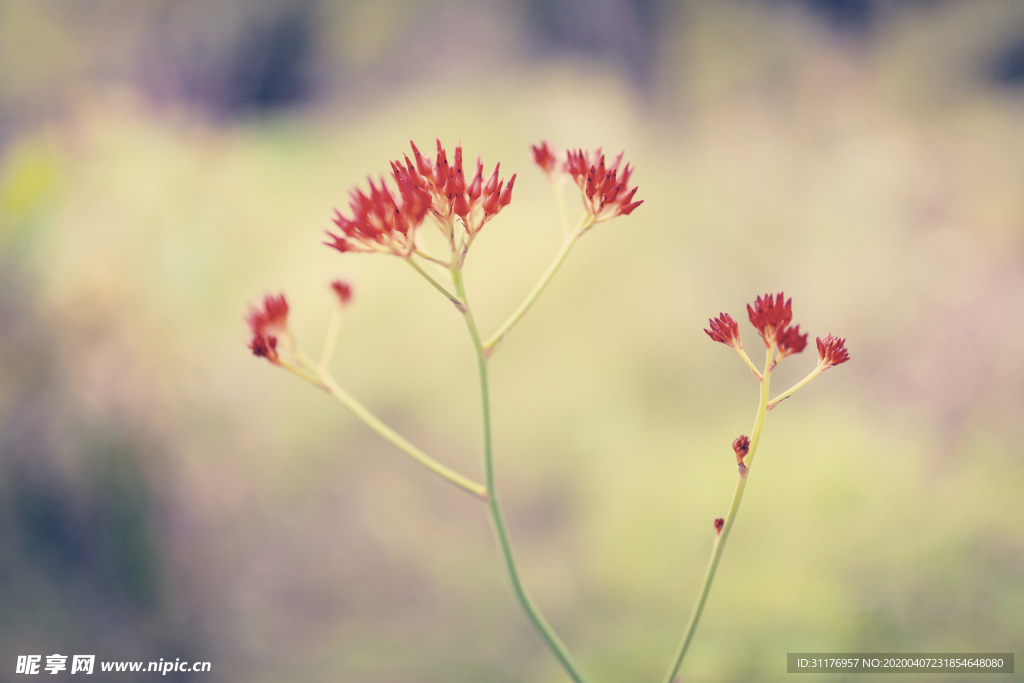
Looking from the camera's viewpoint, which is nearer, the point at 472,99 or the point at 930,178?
the point at 930,178

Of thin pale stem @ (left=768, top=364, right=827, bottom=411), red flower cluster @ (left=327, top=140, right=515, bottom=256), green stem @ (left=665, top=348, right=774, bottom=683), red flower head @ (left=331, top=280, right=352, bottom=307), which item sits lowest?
green stem @ (left=665, top=348, right=774, bottom=683)

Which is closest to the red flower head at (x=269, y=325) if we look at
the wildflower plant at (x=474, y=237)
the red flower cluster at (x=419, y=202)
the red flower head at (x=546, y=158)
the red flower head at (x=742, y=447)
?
the wildflower plant at (x=474, y=237)

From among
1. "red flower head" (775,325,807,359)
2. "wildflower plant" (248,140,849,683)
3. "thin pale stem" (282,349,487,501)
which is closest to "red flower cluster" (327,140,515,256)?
"wildflower plant" (248,140,849,683)

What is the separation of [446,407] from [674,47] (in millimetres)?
1098

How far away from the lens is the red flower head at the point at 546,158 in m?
0.55

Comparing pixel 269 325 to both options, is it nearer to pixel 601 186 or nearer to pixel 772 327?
pixel 601 186

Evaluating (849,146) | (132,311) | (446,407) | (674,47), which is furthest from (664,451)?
(132,311)

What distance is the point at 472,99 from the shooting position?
1.58m

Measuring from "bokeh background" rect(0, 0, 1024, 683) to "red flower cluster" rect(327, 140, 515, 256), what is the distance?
95 cm

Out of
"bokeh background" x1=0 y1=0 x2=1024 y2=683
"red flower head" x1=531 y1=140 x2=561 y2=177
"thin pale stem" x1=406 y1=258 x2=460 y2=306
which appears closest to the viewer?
"thin pale stem" x1=406 y1=258 x2=460 y2=306

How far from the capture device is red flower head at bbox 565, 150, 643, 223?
46cm

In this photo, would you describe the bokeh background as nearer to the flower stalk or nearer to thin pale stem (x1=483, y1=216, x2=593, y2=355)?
the flower stalk

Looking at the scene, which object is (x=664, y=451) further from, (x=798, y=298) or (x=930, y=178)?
(x=930, y=178)

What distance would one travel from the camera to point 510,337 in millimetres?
1426
